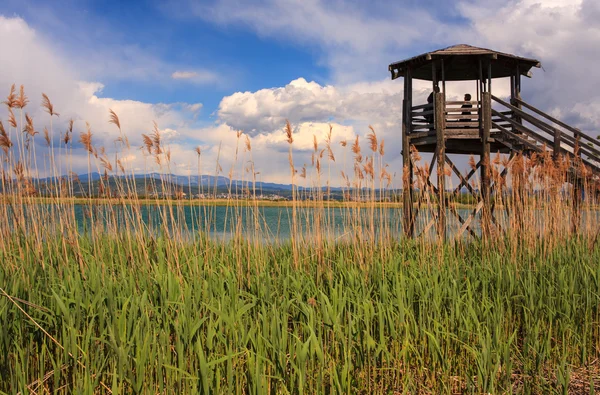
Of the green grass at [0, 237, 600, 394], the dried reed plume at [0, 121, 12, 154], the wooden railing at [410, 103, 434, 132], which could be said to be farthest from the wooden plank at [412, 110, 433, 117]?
the dried reed plume at [0, 121, 12, 154]

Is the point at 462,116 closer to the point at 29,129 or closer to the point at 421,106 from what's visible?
the point at 421,106

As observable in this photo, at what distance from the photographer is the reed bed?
324cm

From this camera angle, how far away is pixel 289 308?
4605 mm

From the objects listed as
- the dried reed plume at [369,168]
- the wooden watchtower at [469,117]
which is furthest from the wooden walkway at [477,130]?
the dried reed plume at [369,168]

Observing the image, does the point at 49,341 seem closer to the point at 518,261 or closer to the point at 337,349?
the point at 337,349

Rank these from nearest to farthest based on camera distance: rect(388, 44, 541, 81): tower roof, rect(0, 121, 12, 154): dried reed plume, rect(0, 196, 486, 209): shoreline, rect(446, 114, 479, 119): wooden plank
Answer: rect(0, 121, 12, 154): dried reed plume, rect(0, 196, 486, 209): shoreline, rect(388, 44, 541, 81): tower roof, rect(446, 114, 479, 119): wooden plank

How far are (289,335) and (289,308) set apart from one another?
1.92 ft

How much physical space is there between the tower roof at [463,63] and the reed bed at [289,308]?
16.7 ft

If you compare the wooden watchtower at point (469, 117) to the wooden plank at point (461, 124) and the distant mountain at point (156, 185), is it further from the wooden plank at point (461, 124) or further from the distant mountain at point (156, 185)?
the distant mountain at point (156, 185)

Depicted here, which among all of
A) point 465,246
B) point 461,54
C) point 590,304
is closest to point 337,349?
point 590,304

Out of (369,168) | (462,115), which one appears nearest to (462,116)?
(462,115)

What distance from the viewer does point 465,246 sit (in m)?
7.90

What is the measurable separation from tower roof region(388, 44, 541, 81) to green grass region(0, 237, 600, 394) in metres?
7.87

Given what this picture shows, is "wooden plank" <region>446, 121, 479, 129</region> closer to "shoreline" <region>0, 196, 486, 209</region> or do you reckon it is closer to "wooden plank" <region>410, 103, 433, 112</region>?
"wooden plank" <region>410, 103, 433, 112</region>
